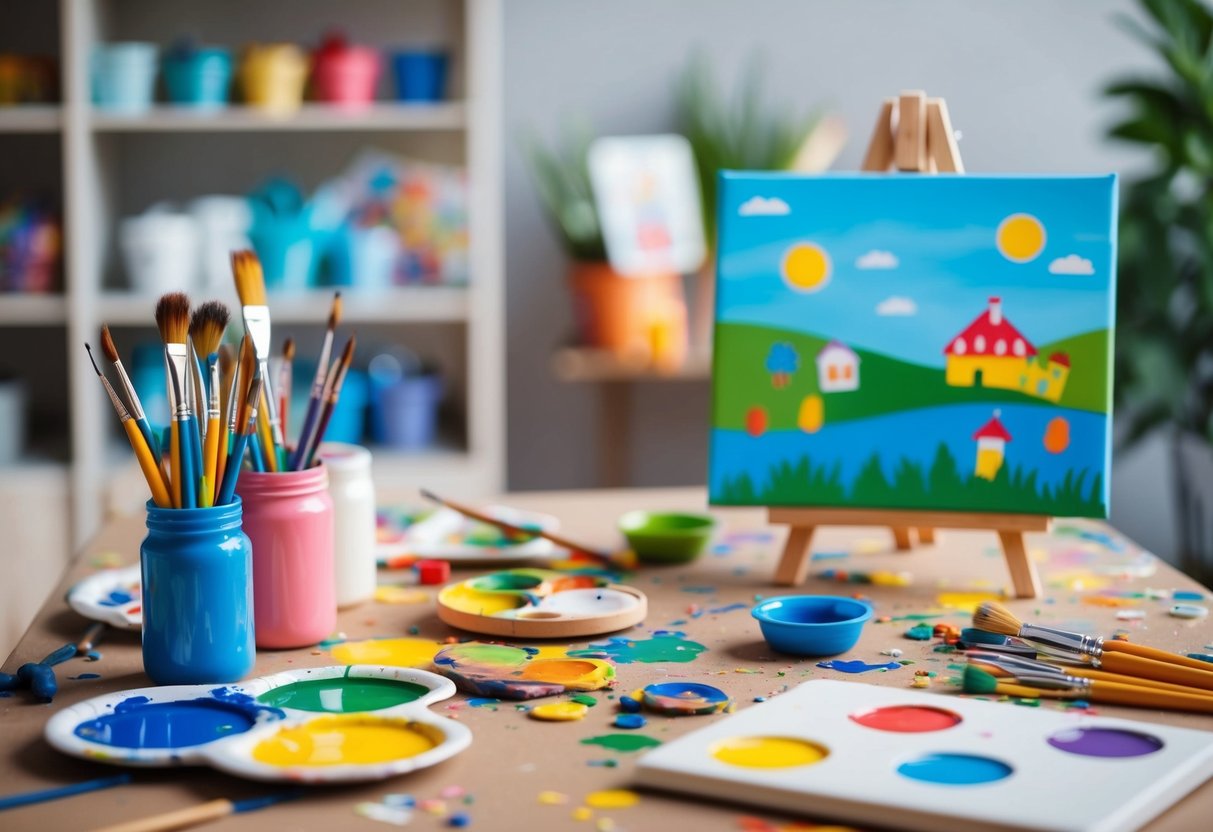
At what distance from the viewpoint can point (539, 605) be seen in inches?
46.5

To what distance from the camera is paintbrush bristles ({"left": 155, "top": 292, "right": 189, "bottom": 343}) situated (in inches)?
38.1

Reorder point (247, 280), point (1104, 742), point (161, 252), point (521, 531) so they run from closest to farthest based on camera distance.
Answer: point (1104, 742), point (247, 280), point (521, 531), point (161, 252)

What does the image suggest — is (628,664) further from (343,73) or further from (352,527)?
(343,73)

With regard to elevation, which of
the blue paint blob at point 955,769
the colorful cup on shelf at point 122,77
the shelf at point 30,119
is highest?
the colorful cup on shelf at point 122,77

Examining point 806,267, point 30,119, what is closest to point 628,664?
point 806,267

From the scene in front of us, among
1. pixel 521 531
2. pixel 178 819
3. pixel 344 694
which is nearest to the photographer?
pixel 178 819

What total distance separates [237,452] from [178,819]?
1.08ft

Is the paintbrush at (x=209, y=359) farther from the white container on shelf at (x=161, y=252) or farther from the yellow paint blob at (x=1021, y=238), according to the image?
the white container on shelf at (x=161, y=252)

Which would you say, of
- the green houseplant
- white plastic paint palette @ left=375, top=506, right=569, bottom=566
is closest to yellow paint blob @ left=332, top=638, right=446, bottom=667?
white plastic paint palette @ left=375, top=506, right=569, bottom=566

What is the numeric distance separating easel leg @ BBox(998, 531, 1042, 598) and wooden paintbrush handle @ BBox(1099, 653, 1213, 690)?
0.28 meters

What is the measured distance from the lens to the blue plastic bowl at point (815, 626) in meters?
1.07

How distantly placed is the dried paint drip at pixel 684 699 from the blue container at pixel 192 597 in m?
0.31

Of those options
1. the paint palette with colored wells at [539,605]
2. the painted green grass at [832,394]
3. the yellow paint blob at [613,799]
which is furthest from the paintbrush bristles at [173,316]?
the painted green grass at [832,394]

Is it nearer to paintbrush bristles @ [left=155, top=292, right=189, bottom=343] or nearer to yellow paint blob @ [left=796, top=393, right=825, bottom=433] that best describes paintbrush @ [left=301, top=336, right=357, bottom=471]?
paintbrush bristles @ [left=155, top=292, right=189, bottom=343]
